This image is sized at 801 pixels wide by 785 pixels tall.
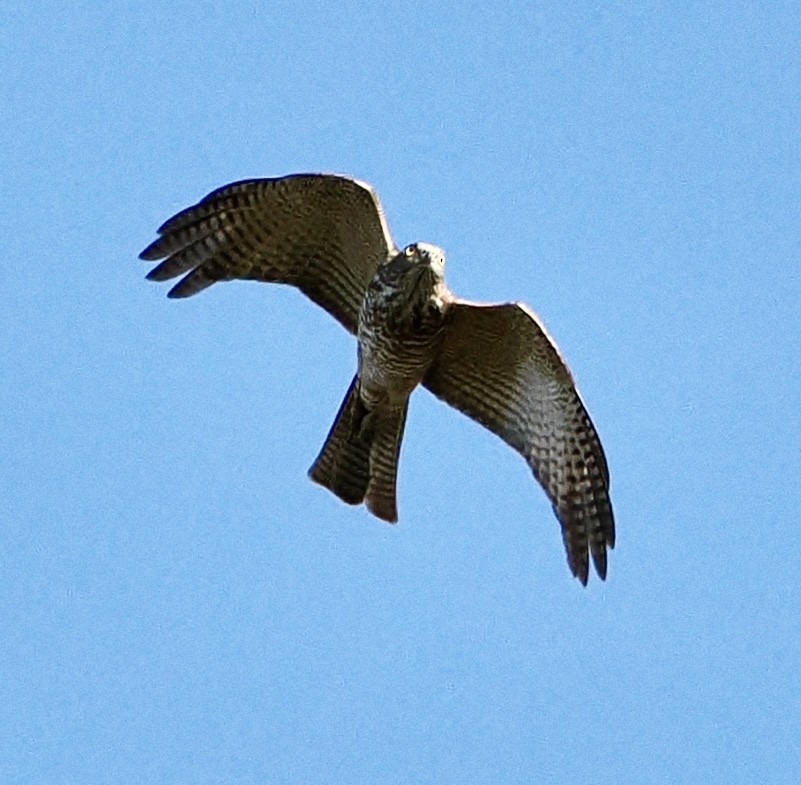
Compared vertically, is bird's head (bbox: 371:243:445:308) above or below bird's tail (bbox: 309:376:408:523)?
above

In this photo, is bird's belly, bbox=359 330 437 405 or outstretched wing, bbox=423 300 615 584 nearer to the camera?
bird's belly, bbox=359 330 437 405

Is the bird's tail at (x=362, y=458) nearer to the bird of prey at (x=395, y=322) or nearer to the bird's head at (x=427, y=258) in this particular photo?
the bird of prey at (x=395, y=322)

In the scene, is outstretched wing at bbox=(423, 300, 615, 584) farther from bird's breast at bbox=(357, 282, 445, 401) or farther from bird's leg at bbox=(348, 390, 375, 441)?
bird's leg at bbox=(348, 390, 375, 441)

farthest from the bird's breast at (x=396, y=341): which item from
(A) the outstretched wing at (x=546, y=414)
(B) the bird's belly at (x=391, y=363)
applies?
(A) the outstretched wing at (x=546, y=414)

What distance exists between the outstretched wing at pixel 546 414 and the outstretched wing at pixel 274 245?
0.90 m

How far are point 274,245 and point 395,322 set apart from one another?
1420mm

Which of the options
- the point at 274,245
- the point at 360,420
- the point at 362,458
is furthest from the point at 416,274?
the point at 362,458

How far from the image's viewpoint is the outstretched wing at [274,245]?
619 inches

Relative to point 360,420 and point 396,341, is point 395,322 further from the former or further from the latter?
point 360,420

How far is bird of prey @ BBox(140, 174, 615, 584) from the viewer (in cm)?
1533

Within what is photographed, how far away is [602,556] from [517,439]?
3.83 ft

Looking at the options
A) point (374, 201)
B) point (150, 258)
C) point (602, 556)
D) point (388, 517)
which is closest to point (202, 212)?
point (150, 258)

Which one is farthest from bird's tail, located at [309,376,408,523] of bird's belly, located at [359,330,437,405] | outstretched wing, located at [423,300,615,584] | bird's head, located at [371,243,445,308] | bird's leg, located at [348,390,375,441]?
bird's head, located at [371,243,445,308]

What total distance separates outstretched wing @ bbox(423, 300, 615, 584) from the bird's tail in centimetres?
81
